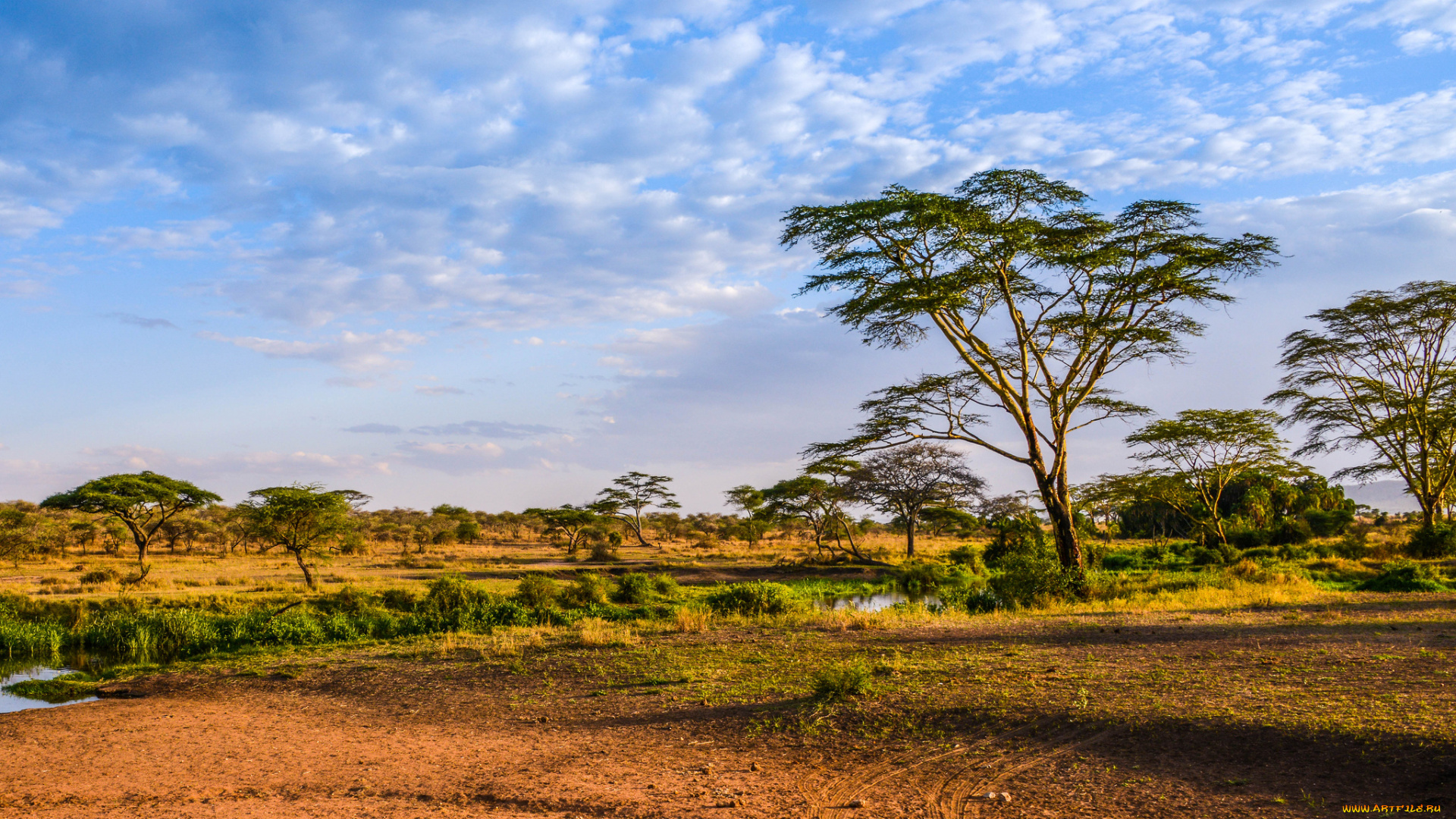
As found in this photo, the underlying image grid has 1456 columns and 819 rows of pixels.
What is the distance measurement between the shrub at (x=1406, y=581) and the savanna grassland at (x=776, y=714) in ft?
7.36

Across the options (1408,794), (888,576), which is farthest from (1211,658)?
(888,576)

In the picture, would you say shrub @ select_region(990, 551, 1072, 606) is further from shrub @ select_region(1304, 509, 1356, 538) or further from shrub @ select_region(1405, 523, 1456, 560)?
shrub @ select_region(1304, 509, 1356, 538)

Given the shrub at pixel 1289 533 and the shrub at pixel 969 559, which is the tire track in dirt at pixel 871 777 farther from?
the shrub at pixel 1289 533

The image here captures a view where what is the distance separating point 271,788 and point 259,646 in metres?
9.12

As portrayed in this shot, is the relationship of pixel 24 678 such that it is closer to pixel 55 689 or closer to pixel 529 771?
pixel 55 689

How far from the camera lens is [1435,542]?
25266 millimetres

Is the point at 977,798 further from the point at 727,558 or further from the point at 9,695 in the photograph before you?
the point at 727,558

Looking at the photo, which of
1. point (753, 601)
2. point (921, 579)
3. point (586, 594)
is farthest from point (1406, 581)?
point (586, 594)

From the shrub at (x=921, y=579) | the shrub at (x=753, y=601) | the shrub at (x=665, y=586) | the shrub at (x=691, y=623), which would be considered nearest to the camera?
the shrub at (x=691, y=623)

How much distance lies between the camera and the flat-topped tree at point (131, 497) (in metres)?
31.2

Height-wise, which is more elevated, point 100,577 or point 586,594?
point 586,594

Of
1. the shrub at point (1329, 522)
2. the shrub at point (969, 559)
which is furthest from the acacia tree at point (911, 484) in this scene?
the shrub at point (1329, 522)

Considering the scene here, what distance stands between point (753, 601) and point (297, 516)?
651 inches

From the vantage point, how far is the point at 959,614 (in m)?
14.6
